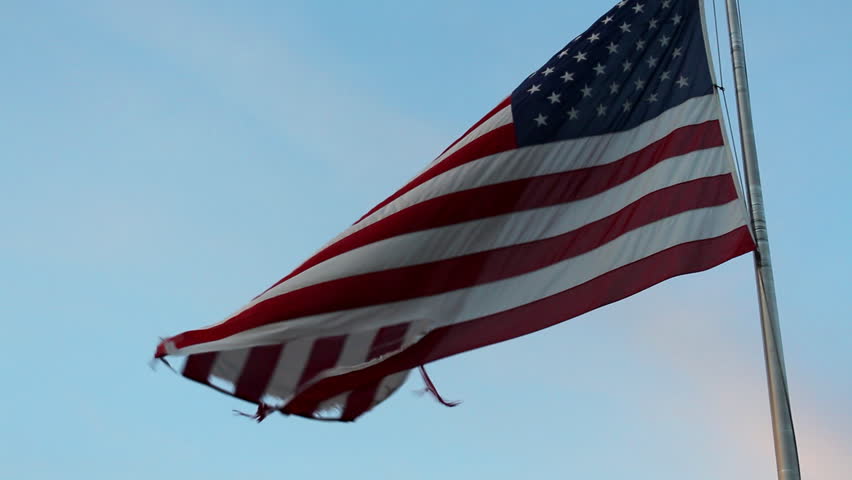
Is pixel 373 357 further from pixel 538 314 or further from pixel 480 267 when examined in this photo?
pixel 538 314

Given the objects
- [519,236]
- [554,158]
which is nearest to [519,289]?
[519,236]

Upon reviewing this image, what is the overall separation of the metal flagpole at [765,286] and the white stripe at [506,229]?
0.31 metres

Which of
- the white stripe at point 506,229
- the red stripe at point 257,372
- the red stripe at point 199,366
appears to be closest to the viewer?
the red stripe at point 199,366

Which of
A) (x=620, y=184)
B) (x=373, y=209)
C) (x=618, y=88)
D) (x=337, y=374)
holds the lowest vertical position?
(x=337, y=374)

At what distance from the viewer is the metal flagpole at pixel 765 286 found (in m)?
8.72

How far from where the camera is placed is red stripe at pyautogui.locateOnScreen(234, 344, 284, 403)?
9711 mm

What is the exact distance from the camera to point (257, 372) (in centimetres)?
978

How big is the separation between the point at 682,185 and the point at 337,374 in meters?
3.64

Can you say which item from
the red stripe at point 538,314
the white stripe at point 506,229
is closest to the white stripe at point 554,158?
the white stripe at point 506,229

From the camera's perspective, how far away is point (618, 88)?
11344mm

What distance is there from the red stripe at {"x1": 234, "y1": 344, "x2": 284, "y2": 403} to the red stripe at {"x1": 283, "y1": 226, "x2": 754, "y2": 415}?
328 mm

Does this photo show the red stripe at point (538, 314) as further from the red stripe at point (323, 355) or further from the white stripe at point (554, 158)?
the white stripe at point (554, 158)

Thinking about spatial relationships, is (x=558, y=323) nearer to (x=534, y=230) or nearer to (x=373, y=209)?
(x=534, y=230)

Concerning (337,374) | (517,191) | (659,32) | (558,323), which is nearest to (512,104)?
(517,191)
